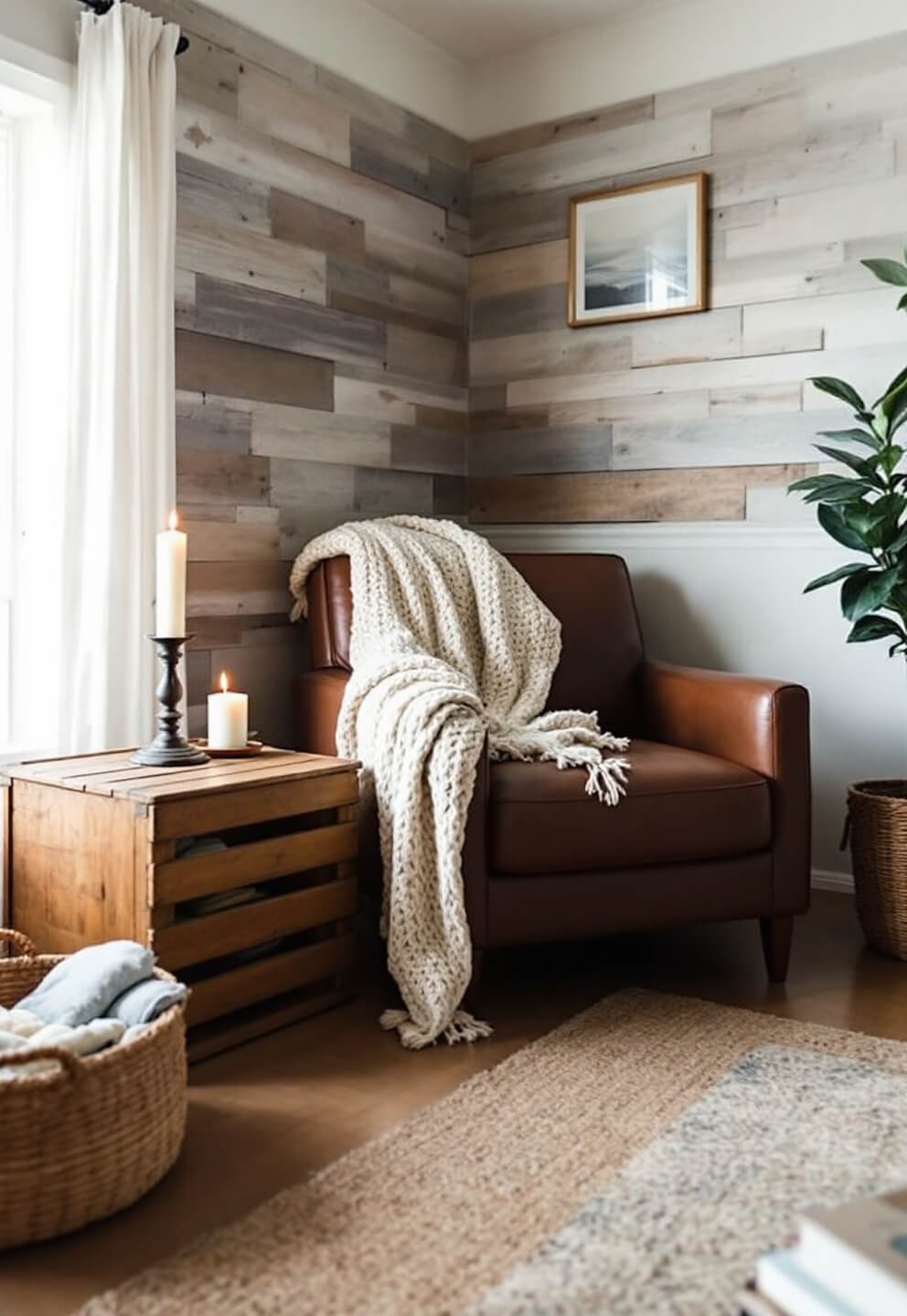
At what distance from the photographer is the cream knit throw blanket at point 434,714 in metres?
2.26

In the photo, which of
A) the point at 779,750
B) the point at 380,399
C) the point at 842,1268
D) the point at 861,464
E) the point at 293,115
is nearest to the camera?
the point at 842,1268

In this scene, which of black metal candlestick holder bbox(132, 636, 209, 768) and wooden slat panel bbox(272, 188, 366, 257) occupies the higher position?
wooden slat panel bbox(272, 188, 366, 257)

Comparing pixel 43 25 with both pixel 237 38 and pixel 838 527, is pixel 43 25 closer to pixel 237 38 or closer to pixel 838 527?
pixel 237 38

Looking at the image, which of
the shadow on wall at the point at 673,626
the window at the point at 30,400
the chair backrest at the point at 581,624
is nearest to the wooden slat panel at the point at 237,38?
the window at the point at 30,400

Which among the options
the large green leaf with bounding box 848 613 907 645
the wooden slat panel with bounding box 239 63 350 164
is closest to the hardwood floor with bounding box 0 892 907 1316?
the large green leaf with bounding box 848 613 907 645

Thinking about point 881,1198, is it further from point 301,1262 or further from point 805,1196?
point 301,1262

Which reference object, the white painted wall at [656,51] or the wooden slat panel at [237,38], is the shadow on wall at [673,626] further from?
the wooden slat panel at [237,38]

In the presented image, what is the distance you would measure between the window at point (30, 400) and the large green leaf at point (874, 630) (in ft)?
5.57

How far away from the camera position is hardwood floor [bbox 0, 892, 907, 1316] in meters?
1.55

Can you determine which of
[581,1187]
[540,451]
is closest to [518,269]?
[540,451]

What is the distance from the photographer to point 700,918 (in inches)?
97.0

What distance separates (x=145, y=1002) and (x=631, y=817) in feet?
3.24

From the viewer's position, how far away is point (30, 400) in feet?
8.63

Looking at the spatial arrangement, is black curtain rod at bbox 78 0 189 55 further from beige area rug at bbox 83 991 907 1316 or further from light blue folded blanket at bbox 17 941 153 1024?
beige area rug at bbox 83 991 907 1316
